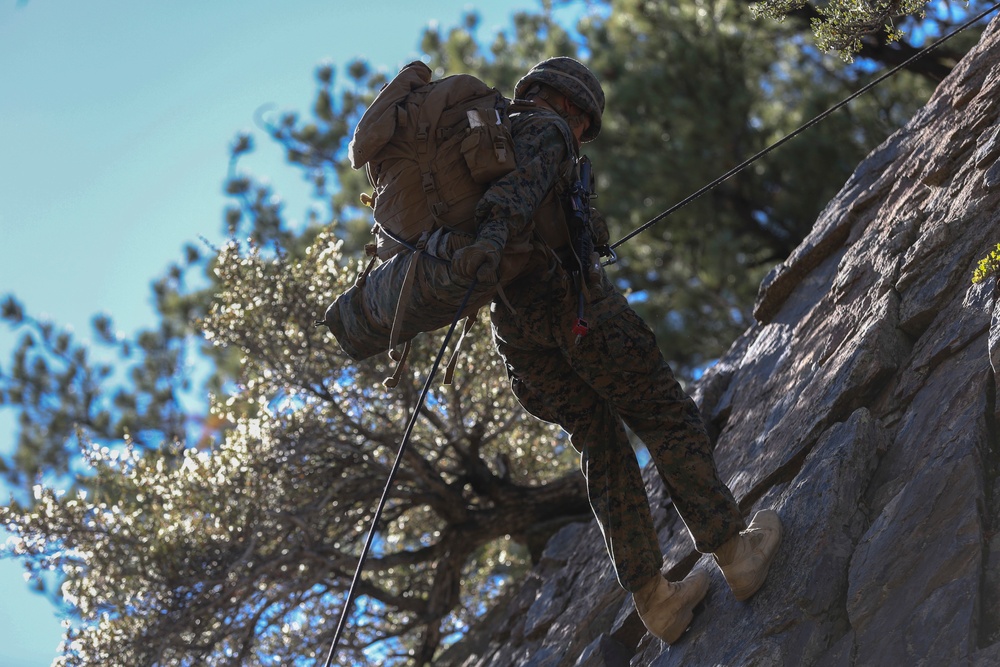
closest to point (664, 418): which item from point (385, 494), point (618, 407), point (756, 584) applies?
point (618, 407)

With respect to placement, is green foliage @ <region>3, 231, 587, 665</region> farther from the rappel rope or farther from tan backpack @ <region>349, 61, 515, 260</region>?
tan backpack @ <region>349, 61, 515, 260</region>

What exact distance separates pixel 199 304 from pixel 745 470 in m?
11.9

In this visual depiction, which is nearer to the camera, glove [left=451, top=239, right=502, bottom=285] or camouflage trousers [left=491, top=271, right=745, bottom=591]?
glove [left=451, top=239, right=502, bottom=285]

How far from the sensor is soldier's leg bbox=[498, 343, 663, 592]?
16.3ft

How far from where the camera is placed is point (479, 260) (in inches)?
169

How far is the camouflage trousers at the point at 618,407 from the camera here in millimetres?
4758

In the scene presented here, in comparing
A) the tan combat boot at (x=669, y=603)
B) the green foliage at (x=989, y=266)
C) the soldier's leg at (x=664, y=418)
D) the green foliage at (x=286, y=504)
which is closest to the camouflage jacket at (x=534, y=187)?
the soldier's leg at (x=664, y=418)

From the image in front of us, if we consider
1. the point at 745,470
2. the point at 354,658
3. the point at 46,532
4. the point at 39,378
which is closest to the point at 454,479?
the point at 354,658

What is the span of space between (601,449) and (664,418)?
0.39 metres

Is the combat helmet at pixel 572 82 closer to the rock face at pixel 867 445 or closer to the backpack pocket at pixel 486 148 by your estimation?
the backpack pocket at pixel 486 148

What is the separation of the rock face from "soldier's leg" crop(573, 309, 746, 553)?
369mm

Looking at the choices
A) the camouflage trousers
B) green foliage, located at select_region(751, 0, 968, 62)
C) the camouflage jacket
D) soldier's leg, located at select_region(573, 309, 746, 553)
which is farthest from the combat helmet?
green foliage, located at select_region(751, 0, 968, 62)

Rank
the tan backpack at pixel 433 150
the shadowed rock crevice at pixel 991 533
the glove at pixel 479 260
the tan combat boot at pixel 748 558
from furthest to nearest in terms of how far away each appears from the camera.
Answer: the tan combat boot at pixel 748 558
the tan backpack at pixel 433 150
the glove at pixel 479 260
the shadowed rock crevice at pixel 991 533

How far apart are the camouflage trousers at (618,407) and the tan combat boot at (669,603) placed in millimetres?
96
